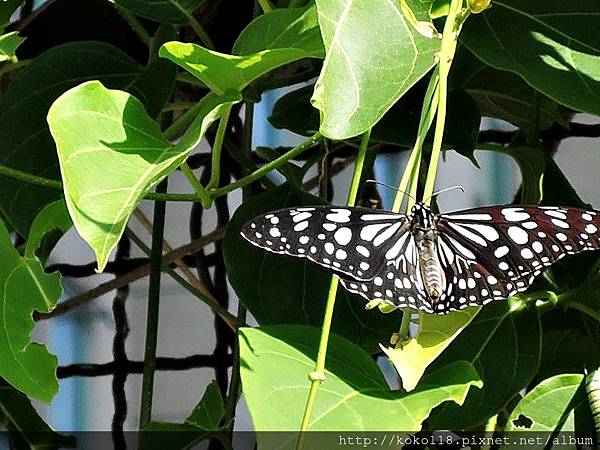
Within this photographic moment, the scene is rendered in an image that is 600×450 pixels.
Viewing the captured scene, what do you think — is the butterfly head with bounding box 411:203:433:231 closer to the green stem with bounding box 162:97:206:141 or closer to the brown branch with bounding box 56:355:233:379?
the green stem with bounding box 162:97:206:141

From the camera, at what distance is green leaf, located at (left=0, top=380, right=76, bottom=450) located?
2.71 ft

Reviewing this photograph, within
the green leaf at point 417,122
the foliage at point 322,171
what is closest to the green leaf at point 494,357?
the foliage at point 322,171

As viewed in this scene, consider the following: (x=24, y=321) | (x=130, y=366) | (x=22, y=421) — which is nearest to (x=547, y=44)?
(x=24, y=321)

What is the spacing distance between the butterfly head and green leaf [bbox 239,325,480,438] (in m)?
0.07

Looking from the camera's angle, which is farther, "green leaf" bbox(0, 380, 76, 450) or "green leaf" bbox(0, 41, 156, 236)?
"green leaf" bbox(0, 380, 76, 450)

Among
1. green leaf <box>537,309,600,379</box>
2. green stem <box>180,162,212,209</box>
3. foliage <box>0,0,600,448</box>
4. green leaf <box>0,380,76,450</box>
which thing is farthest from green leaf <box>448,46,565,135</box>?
green leaf <box>0,380,76,450</box>

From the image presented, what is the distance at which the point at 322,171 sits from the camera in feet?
3.01

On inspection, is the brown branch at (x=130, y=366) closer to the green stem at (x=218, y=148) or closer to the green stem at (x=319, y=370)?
the green stem at (x=218, y=148)

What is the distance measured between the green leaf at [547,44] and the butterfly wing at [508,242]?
0.06m

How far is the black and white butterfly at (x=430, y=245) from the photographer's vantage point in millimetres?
441

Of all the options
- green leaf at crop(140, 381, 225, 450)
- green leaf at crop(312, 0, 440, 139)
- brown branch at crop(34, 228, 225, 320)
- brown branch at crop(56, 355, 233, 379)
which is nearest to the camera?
green leaf at crop(312, 0, 440, 139)

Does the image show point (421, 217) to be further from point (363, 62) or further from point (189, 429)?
point (189, 429)

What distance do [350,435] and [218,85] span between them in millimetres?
179

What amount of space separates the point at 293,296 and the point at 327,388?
19 centimetres
